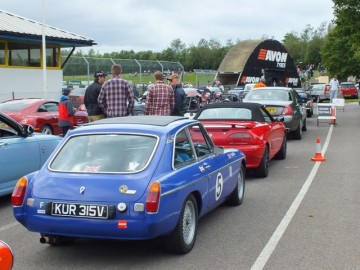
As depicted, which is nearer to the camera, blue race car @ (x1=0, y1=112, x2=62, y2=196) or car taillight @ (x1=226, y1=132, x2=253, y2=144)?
blue race car @ (x1=0, y1=112, x2=62, y2=196)

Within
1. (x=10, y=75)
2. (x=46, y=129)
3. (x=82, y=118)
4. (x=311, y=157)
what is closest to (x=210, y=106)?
(x=311, y=157)

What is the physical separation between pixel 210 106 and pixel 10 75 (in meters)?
17.8

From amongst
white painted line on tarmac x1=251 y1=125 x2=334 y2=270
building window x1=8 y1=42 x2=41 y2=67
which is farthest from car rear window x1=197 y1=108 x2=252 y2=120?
building window x1=8 y1=42 x2=41 y2=67

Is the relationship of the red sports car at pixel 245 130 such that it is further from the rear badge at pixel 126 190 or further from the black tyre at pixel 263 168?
the rear badge at pixel 126 190

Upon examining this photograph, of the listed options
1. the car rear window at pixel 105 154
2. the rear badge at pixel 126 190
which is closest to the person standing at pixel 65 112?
the car rear window at pixel 105 154

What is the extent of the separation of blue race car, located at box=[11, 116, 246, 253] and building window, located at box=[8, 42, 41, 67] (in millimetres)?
21960

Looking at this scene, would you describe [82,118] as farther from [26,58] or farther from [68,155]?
[68,155]

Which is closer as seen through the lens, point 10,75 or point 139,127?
point 139,127

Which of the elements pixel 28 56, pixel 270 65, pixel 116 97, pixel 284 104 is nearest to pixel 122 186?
pixel 116 97

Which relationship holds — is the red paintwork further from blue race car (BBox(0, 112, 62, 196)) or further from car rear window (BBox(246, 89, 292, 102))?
car rear window (BBox(246, 89, 292, 102))

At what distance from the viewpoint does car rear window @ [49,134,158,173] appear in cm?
554

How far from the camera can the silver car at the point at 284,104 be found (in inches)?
627

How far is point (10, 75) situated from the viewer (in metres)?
26.4

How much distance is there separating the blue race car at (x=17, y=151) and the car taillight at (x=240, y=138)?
10.4 ft
